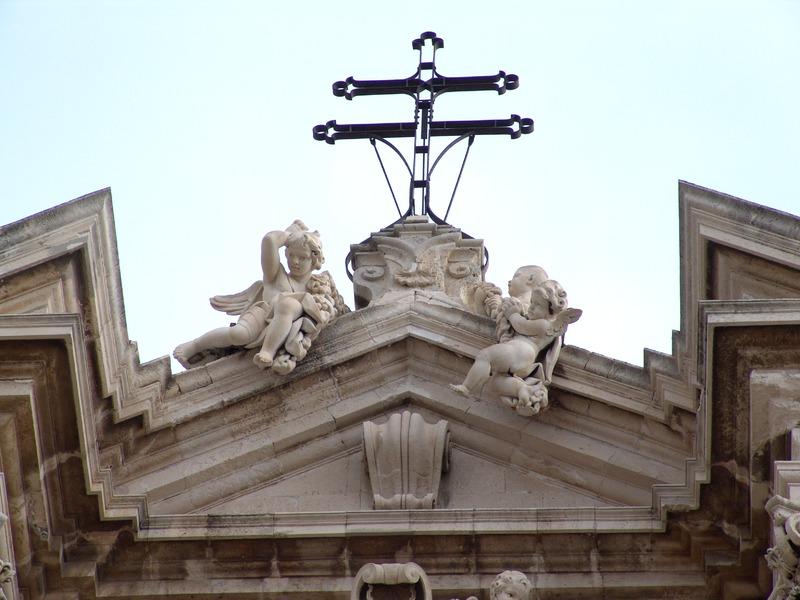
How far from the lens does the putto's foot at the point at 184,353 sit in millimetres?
17797

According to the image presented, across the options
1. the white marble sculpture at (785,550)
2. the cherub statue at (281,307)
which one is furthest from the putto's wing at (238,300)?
the white marble sculpture at (785,550)

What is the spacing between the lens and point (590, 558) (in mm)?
16469

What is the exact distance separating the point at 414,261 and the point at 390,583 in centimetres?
381

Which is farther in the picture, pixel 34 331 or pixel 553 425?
pixel 553 425

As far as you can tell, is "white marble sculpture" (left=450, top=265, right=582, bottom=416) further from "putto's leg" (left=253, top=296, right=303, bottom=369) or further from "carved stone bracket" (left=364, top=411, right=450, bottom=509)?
"putto's leg" (left=253, top=296, right=303, bottom=369)

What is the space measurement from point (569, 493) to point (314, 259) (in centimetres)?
260

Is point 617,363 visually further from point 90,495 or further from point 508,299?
point 90,495

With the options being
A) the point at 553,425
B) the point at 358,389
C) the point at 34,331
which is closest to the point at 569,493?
the point at 553,425

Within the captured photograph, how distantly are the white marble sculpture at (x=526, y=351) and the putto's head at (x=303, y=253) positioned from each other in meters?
1.49

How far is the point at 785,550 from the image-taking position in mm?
14859

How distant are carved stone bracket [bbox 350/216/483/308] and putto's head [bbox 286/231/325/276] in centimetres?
99

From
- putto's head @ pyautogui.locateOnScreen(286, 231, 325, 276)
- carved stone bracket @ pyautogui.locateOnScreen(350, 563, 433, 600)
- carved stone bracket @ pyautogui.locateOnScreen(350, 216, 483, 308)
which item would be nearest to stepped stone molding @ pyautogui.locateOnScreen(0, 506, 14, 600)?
carved stone bracket @ pyautogui.locateOnScreen(350, 563, 433, 600)

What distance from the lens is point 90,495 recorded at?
16.5 meters

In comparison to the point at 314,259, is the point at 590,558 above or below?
below
